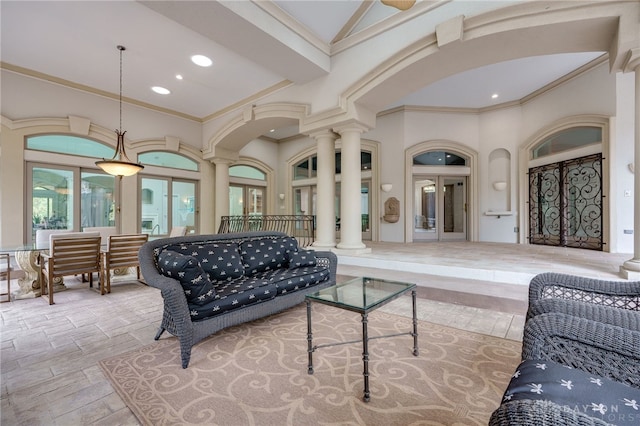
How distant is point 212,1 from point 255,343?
3738 mm

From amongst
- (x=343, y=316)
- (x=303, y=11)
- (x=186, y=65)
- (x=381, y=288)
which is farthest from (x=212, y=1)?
(x=343, y=316)

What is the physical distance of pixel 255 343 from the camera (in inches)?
98.8

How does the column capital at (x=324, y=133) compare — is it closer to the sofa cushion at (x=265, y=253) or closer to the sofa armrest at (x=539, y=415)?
the sofa cushion at (x=265, y=253)

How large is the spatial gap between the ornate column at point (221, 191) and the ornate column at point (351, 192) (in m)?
4.07

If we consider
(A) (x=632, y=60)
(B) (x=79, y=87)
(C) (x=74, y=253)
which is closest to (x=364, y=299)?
(A) (x=632, y=60)

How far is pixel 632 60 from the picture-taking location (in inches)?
123

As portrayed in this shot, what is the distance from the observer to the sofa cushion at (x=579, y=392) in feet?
2.88

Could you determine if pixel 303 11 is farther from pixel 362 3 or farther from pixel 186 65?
pixel 186 65

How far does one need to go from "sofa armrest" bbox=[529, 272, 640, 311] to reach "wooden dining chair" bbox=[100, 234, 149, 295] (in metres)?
4.79

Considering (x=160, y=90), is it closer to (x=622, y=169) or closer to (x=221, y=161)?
(x=221, y=161)

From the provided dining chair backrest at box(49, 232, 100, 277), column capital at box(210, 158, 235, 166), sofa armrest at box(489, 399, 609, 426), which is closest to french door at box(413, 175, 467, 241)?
column capital at box(210, 158, 235, 166)

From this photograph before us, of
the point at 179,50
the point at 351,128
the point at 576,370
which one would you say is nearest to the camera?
the point at 576,370

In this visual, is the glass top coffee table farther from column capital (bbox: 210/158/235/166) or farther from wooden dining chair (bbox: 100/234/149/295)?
column capital (bbox: 210/158/235/166)

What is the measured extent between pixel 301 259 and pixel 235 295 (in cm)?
114
